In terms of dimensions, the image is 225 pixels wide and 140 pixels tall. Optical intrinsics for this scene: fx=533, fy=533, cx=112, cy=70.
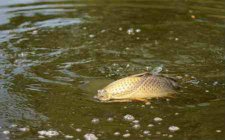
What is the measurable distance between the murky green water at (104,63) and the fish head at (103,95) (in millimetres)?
114

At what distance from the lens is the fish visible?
6902 mm

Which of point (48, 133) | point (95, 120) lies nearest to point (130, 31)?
point (95, 120)

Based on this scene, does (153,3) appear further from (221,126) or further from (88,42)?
(221,126)

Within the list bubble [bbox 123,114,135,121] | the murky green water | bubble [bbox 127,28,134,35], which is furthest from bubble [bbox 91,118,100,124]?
bubble [bbox 127,28,134,35]

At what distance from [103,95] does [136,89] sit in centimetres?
44

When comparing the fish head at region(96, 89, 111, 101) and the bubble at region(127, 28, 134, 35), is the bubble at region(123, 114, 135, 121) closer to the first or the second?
the fish head at region(96, 89, 111, 101)

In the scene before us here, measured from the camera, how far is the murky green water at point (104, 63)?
6245 millimetres

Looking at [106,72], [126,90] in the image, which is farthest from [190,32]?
[126,90]

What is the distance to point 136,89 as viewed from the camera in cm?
689

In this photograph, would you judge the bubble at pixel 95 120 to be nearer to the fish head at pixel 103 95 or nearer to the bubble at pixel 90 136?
the bubble at pixel 90 136

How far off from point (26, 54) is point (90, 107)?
98.7 inches

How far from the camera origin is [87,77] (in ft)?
25.5

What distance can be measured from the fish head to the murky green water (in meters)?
0.11

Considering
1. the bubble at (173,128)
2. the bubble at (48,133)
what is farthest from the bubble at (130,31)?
the bubble at (48,133)
